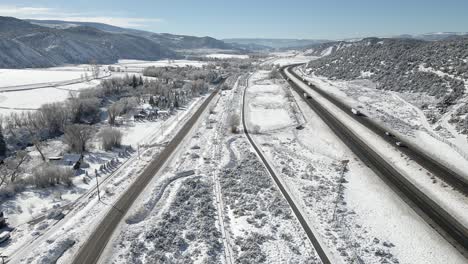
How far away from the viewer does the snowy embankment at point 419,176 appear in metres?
33.0

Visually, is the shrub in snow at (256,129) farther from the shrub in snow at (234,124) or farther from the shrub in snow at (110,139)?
the shrub in snow at (110,139)

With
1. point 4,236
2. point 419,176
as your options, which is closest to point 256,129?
point 419,176

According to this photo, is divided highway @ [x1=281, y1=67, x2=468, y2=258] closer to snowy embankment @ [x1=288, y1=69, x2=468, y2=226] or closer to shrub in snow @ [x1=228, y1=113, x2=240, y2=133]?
snowy embankment @ [x1=288, y1=69, x2=468, y2=226]

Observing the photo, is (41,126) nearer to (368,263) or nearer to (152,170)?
(152,170)

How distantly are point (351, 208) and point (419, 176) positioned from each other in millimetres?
12622

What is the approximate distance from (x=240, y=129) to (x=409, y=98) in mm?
44852

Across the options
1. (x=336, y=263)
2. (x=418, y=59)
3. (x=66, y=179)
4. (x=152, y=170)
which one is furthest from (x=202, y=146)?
(x=418, y=59)

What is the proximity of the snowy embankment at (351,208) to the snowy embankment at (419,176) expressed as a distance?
4.01 meters

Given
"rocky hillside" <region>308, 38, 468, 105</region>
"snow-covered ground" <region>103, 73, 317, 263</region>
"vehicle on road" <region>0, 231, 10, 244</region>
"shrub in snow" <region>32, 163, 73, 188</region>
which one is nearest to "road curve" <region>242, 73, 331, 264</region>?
"snow-covered ground" <region>103, 73, 317, 263</region>

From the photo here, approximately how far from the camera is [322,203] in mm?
35031

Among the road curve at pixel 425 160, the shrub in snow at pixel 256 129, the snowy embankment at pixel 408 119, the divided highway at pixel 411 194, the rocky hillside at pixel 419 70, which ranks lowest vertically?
the shrub in snow at pixel 256 129

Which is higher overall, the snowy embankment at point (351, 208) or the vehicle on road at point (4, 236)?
the snowy embankment at point (351, 208)

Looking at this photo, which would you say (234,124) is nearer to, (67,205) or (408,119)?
(408,119)

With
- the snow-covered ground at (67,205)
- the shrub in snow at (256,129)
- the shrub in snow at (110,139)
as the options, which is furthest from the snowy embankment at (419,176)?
the shrub in snow at (110,139)
